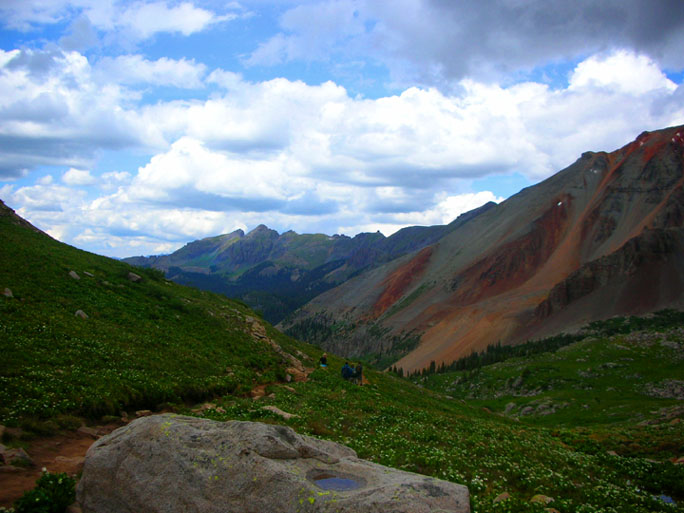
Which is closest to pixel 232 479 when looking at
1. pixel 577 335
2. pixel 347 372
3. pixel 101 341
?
pixel 101 341

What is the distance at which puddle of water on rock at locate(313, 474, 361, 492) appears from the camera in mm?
10050

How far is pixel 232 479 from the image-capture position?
9586 millimetres

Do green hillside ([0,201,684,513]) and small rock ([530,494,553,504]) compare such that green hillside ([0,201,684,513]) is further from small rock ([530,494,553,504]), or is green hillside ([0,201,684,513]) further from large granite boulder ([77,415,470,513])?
large granite boulder ([77,415,470,513])

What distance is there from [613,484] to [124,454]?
1793cm

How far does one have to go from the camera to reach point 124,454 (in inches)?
406

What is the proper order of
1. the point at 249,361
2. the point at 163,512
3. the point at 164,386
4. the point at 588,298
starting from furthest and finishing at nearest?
1. the point at 588,298
2. the point at 249,361
3. the point at 164,386
4. the point at 163,512

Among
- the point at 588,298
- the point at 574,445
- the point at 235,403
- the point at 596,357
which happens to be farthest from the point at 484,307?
the point at 235,403

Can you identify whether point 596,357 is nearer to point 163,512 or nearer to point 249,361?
point 249,361

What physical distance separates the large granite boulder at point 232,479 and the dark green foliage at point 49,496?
0.29 meters

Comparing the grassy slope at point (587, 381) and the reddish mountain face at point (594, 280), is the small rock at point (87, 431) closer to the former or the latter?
the grassy slope at point (587, 381)

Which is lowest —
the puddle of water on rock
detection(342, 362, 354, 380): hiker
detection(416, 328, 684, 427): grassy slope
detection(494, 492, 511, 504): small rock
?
detection(416, 328, 684, 427): grassy slope

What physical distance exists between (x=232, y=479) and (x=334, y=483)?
2.46 m

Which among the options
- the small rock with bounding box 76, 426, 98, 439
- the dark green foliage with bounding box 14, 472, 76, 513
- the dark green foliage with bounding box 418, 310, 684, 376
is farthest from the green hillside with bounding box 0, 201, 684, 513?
the dark green foliage with bounding box 418, 310, 684, 376

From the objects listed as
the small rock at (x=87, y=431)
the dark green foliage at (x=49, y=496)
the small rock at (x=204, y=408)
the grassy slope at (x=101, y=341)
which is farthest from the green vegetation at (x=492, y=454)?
the dark green foliage at (x=49, y=496)
